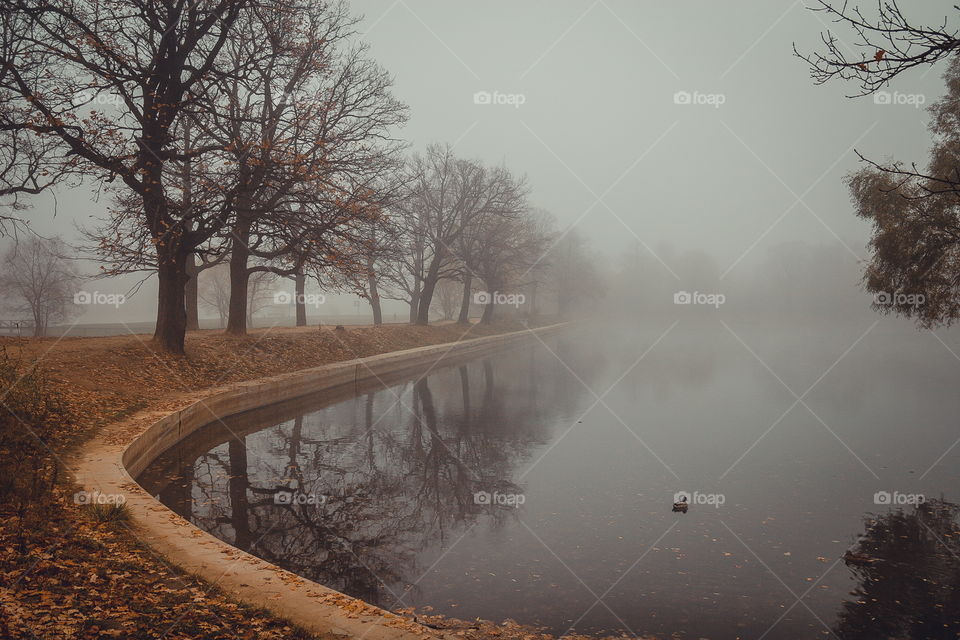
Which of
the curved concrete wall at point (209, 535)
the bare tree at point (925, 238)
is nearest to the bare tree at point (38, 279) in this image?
the curved concrete wall at point (209, 535)

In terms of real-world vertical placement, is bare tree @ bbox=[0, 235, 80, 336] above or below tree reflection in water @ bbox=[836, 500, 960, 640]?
above

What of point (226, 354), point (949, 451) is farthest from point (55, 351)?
point (949, 451)

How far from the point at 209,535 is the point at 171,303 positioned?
41.1ft

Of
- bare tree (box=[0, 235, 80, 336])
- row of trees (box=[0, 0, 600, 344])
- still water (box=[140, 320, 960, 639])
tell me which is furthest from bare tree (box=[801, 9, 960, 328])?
bare tree (box=[0, 235, 80, 336])

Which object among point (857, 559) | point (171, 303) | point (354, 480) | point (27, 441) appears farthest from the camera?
point (171, 303)

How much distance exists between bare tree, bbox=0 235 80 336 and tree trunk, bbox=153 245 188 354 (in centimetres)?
2912

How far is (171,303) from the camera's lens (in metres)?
16.7

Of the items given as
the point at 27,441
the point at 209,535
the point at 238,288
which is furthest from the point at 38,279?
the point at 209,535

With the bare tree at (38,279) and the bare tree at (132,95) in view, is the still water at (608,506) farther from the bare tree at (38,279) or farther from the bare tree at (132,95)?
the bare tree at (38,279)

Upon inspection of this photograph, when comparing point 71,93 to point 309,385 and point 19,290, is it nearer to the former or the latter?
point 309,385

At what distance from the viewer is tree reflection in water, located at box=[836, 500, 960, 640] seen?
508cm

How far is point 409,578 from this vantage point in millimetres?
5902

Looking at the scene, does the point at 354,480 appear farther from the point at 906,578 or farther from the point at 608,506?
the point at 906,578

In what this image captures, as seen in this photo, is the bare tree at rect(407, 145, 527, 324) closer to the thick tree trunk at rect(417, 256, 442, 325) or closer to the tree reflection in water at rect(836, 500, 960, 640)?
the thick tree trunk at rect(417, 256, 442, 325)
